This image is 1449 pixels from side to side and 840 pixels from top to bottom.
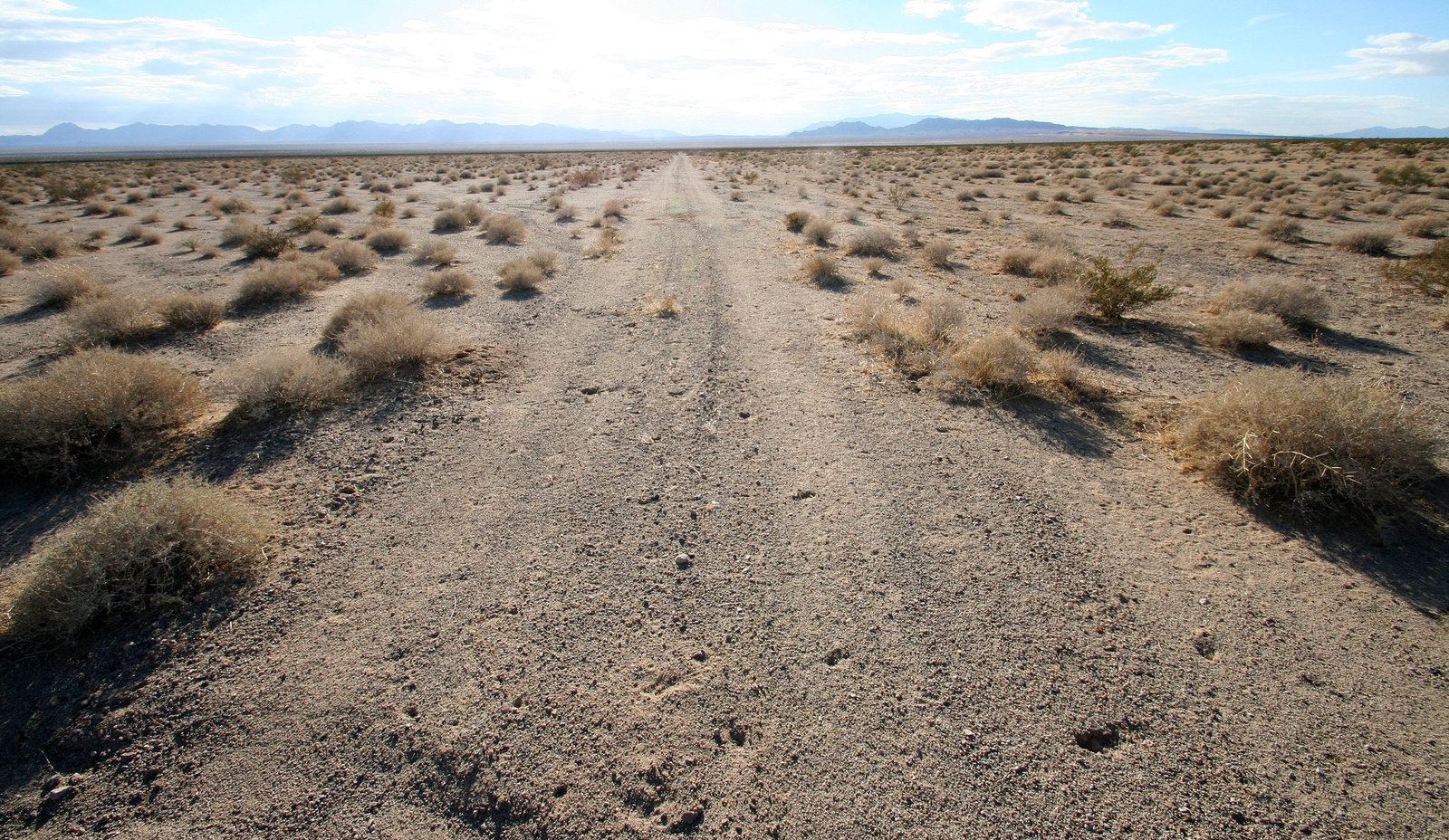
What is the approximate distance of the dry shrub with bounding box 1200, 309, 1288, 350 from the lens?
7633 mm

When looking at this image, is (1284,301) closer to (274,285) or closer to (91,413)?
(91,413)

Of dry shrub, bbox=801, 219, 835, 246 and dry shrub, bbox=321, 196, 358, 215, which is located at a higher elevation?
dry shrub, bbox=321, 196, 358, 215

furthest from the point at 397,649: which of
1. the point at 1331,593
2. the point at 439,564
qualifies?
the point at 1331,593

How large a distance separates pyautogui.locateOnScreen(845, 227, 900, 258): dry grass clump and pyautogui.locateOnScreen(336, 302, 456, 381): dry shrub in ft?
31.9

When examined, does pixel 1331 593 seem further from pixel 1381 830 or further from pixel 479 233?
pixel 479 233

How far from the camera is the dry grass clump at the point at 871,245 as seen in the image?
45.1 feet

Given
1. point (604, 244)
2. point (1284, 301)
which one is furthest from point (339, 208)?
point (1284, 301)

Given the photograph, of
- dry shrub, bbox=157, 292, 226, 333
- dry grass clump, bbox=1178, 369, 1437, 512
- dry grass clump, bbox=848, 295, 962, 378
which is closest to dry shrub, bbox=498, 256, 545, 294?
dry shrub, bbox=157, 292, 226, 333

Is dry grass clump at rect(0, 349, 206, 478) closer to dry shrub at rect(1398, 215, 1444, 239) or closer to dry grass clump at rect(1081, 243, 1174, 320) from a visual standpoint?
dry grass clump at rect(1081, 243, 1174, 320)

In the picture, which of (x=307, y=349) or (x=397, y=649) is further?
(x=307, y=349)

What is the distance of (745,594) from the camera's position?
3840 mm

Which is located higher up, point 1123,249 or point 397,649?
point 1123,249

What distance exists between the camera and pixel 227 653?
133 inches

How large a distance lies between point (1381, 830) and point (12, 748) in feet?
20.8
